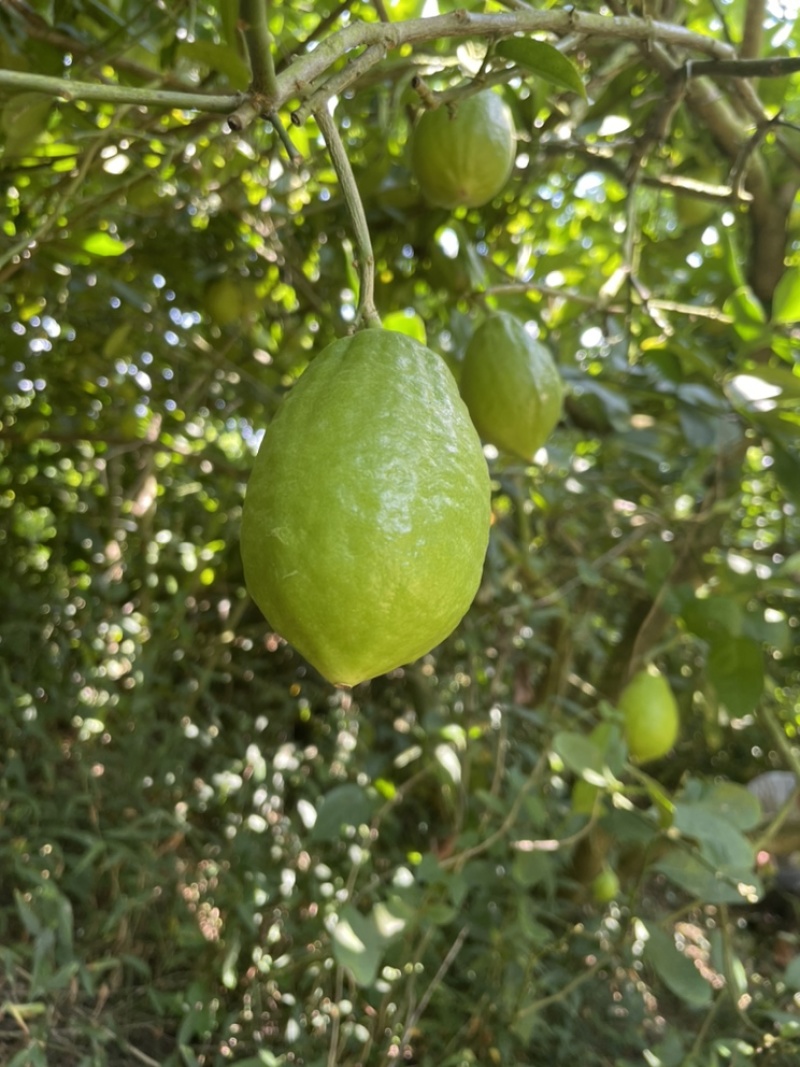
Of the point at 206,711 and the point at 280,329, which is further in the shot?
the point at 280,329

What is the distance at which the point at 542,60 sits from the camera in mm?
646

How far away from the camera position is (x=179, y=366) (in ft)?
6.33

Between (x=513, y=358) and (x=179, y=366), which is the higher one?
(x=513, y=358)

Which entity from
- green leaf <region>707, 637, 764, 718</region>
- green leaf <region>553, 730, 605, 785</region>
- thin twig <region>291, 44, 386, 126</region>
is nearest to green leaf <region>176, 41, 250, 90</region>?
thin twig <region>291, 44, 386, 126</region>

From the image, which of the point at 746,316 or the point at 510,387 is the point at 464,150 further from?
the point at 746,316

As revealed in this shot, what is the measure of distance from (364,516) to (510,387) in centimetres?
51

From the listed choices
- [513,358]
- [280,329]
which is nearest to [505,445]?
[513,358]

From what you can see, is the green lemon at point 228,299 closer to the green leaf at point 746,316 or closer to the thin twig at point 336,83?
the green leaf at point 746,316

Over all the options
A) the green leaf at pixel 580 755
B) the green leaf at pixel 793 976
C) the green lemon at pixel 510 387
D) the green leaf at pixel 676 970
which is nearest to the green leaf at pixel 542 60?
the green lemon at pixel 510 387

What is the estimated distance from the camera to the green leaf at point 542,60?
636mm

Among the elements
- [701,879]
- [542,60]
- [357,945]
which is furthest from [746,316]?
[357,945]

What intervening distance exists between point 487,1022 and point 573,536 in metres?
1.22

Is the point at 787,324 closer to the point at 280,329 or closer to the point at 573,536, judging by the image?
the point at 573,536

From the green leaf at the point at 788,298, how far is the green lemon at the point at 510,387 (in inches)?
17.5
